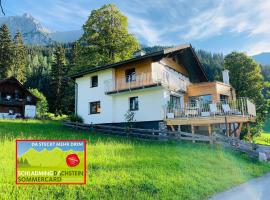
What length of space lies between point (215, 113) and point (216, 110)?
236 mm

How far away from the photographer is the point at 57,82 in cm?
5272

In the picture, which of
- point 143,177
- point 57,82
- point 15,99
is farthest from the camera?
point 57,82

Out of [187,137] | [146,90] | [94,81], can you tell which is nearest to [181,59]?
[146,90]

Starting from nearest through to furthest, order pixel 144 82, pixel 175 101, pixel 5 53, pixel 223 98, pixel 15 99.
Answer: pixel 144 82 < pixel 175 101 < pixel 223 98 < pixel 15 99 < pixel 5 53

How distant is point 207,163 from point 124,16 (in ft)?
89.0

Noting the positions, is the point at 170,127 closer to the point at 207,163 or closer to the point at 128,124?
the point at 128,124

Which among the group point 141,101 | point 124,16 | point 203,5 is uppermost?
point 124,16

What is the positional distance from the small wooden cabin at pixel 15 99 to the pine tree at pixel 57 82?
469 centimetres

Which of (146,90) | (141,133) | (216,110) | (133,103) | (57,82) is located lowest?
(141,133)

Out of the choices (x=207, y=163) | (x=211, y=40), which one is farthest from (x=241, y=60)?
(x=207, y=163)

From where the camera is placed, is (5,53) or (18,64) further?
(18,64)

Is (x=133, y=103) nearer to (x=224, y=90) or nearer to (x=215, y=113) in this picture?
(x=215, y=113)

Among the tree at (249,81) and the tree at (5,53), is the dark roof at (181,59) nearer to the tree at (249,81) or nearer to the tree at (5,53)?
the tree at (249,81)

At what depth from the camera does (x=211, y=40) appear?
856 inches
